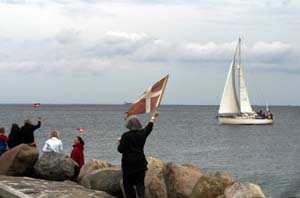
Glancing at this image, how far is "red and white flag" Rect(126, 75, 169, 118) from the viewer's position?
38.1 ft

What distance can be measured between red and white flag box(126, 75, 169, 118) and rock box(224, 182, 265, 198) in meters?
2.20

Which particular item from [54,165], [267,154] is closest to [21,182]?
[54,165]

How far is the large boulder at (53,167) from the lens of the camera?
14.7 m

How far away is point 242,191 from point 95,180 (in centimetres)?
367

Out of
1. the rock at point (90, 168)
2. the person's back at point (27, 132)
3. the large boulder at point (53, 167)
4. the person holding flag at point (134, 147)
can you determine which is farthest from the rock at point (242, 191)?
the person's back at point (27, 132)

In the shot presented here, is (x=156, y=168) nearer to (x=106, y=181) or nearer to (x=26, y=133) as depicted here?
(x=106, y=181)

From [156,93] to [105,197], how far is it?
269cm

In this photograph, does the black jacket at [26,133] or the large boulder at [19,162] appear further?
the black jacket at [26,133]

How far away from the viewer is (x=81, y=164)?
54.5ft

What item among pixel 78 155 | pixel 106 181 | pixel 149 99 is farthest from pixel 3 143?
pixel 149 99

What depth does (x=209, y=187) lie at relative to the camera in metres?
12.6

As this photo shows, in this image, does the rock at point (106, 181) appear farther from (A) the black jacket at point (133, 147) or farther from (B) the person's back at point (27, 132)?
(B) the person's back at point (27, 132)

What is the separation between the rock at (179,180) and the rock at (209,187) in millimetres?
564

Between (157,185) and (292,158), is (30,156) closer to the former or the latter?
(157,185)
